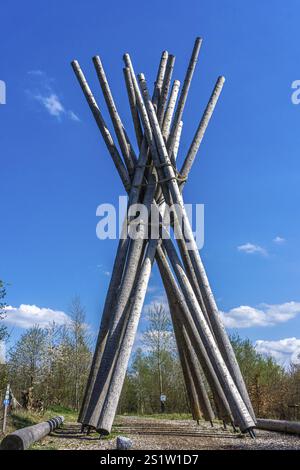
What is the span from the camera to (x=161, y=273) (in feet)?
30.1

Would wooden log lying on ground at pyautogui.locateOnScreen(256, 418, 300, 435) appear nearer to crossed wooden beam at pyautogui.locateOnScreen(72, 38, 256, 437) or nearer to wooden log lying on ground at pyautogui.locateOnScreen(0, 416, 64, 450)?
crossed wooden beam at pyautogui.locateOnScreen(72, 38, 256, 437)

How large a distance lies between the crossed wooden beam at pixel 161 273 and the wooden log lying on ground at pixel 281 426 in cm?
135

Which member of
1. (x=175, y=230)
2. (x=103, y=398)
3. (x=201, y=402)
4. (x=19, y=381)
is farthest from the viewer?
(x=19, y=381)

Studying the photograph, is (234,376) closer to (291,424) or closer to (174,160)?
(291,424)

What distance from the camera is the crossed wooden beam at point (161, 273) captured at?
23.0 feet

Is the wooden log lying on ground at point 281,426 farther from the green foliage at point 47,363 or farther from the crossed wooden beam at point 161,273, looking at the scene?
the green foliage at point 47,363

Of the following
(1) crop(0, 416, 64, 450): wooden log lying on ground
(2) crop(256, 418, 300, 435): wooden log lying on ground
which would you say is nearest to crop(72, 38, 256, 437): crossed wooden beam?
(1) crop(0, 416, 64, 450): wooden log lying on ground

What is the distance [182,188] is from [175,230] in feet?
3.80

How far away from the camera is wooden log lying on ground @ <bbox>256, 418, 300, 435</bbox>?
8.53 m

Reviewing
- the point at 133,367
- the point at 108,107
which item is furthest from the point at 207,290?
the point at 133,367

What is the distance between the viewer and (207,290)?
25.8 feet

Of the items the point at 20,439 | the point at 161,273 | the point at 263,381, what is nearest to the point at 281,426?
the point at 161,273

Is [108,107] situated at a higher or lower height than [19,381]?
higher

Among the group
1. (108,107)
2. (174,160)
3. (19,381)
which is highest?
(108,107)
